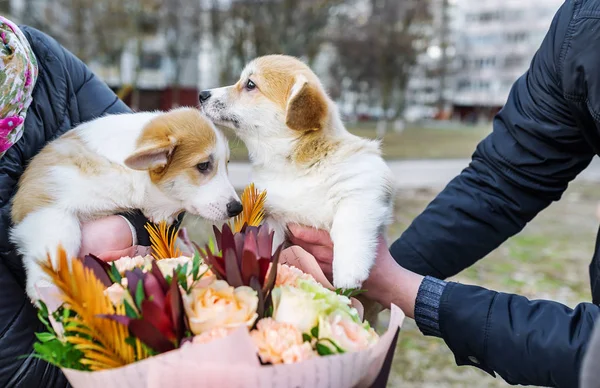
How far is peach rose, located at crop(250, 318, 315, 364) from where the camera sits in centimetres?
111

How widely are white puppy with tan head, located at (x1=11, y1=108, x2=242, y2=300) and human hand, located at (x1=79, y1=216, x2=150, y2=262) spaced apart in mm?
34

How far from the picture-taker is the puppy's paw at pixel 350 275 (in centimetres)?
191

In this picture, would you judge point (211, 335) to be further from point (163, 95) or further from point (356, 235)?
point (163, 95)

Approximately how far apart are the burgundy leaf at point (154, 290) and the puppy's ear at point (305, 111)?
125 cm

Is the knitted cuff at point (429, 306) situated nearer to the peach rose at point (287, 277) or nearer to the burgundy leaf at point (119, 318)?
the peach rose at point (287, 277)

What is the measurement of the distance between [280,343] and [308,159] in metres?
1.26

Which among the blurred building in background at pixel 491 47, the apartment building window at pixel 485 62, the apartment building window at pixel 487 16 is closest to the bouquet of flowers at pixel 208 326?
the blurred building in background at pixel 491 47

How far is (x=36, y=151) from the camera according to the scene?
2.24 meters

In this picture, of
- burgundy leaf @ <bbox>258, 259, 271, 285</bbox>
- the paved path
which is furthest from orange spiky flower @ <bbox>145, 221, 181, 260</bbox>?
the paved path

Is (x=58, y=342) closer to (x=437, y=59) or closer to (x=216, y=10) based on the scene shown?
(x=216, y=10)

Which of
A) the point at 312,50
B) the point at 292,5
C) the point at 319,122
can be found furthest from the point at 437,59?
the point at 319,122

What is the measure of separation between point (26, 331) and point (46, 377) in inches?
7.5

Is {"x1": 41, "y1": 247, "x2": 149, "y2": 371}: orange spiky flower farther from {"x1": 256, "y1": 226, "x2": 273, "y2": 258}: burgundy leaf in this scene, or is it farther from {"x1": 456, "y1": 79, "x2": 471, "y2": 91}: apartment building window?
{"x1": 456, "y1": 79, "x2": 471, "y2": 91}: apartment building window

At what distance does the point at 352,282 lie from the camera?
75.2 inches
